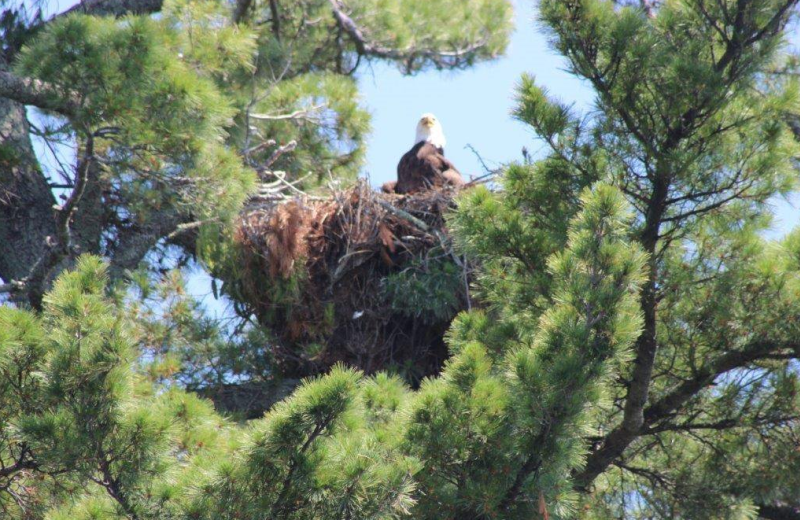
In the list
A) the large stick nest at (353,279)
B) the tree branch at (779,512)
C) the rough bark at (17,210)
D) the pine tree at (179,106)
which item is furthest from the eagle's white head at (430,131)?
the tree branch at (779,512)

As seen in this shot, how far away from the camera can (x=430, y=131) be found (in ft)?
33.1

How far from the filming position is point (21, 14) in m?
7.88

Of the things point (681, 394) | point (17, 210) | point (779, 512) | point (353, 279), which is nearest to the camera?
point (681, 394)

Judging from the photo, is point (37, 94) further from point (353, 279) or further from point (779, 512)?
point (779, 512)

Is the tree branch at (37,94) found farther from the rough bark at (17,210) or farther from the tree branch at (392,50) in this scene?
the tree branch at (392,50)

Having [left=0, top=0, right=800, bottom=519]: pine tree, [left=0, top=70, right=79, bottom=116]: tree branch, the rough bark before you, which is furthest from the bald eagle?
[left=0, top=70, right=79, bottom=116]: tree branch

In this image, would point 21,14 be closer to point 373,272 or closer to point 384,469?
point 373,272

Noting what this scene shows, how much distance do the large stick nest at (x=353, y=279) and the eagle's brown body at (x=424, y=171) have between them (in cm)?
60

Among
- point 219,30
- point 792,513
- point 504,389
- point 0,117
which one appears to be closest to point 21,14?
point 0,117

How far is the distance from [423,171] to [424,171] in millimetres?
10

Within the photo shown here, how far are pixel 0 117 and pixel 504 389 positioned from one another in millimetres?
4088

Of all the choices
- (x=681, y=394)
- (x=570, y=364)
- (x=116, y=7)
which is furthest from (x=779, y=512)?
(x=116, y=7)

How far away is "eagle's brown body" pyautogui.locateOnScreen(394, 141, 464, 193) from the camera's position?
8398 millimetres

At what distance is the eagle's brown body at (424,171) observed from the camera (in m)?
8.40
